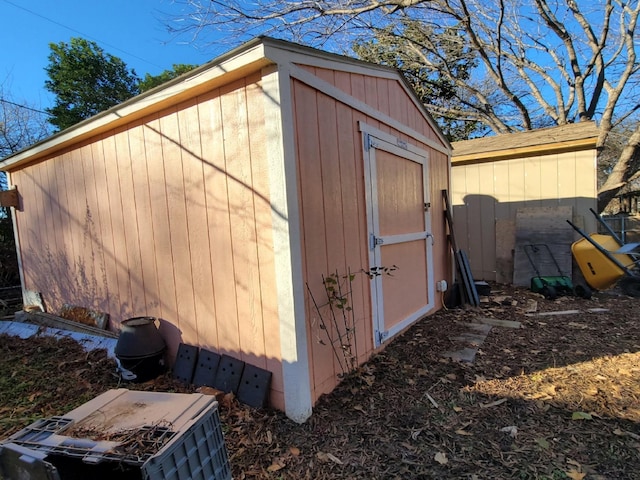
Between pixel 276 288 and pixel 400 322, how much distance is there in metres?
1.90

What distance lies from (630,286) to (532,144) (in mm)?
2685

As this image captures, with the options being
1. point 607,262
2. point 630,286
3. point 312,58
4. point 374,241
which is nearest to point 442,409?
point 374,241

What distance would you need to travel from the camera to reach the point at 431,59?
39.8ft

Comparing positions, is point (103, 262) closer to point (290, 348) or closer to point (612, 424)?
point (290, 348)

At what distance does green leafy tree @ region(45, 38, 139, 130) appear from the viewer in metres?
14.0

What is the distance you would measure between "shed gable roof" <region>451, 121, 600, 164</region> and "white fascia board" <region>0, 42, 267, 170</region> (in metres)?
5.60

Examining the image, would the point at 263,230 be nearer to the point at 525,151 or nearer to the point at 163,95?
the point at 163,95

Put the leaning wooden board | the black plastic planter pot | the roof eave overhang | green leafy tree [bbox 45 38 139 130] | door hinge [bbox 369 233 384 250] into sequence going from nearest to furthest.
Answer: the black plastic planter pot < door hinge [bbox 369 233 384 250] < the leaning wooden board < the roof eave overhang < green leafy tree [bbox 45 38 139 130]

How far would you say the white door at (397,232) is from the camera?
3.20 m

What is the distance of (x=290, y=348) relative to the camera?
2.20 metres

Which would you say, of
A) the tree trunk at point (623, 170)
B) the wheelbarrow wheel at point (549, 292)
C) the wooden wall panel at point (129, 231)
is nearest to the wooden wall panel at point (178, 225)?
the wooden wall panel at point (129, 231)

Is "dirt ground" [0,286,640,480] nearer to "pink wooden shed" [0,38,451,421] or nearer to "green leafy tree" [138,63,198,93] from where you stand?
"pink wooden shed" [0,38,451,421]

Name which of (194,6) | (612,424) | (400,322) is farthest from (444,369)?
(194,6)

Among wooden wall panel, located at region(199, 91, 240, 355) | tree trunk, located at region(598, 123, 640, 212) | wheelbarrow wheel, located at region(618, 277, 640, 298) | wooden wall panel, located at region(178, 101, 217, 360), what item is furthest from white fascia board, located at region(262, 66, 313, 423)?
tree trunk, located at region(598, 123, 640, 212)
